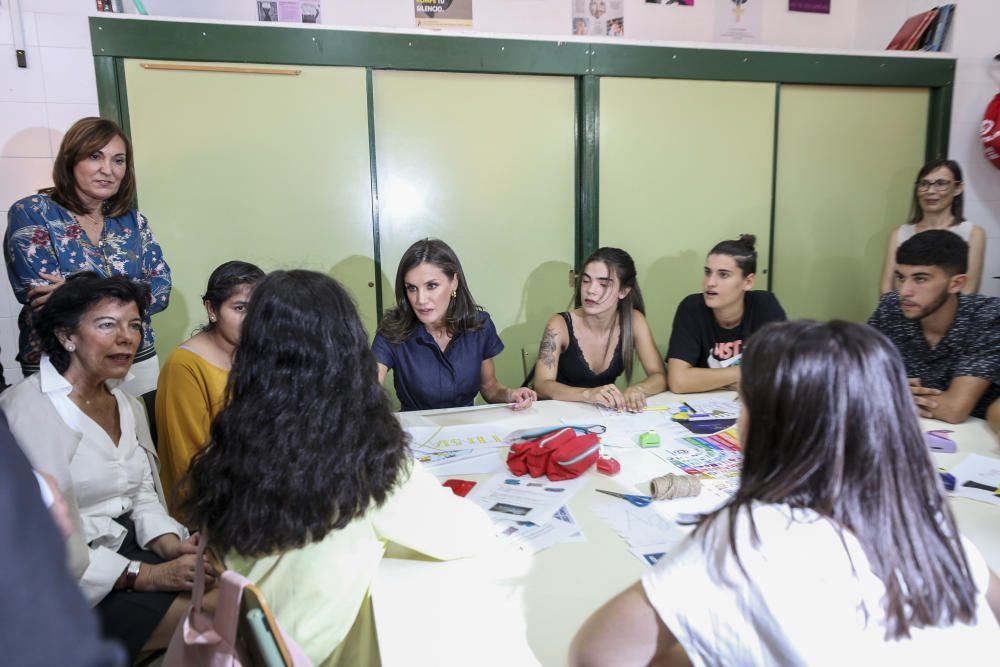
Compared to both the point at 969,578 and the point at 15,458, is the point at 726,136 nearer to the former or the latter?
the point at 969,578

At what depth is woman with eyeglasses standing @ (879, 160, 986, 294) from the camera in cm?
310

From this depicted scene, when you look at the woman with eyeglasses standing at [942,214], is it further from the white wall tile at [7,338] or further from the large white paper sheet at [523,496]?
the white wall tile at [7,338]

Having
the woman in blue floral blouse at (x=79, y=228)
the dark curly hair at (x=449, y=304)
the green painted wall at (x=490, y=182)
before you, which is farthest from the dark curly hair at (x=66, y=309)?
the green painted wall at (x=490, y=182)

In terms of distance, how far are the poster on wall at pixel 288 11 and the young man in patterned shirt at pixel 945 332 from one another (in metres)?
2.82

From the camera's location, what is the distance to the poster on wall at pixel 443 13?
3.39 meters

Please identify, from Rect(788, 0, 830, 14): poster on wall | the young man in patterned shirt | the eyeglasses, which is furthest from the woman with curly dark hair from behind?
Rect(788, 0, 830, 14): poster on wall

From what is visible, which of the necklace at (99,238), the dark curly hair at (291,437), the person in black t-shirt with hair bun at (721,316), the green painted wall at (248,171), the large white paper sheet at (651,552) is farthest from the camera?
the green painted wall at (248,171)

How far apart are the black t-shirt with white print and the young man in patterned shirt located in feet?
1.52

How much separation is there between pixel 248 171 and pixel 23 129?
0.94 m

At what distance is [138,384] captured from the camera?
2412 millimetres

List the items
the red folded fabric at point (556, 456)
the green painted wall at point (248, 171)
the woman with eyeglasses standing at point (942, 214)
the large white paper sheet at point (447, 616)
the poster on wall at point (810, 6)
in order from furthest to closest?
the poster on wall at point (810, 6) → the woman with eyeglasses standing at point (942, 214) → the green painted wall at point (248, 171) → the red folded fabric at point (556, 456) → the large white paper sheet at point (447, 616)

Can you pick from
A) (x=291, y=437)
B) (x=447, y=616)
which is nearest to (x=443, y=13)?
(x=291, y=437)

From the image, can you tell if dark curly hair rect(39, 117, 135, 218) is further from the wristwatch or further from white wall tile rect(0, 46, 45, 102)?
the wristwatch

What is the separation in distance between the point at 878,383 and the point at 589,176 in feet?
9.30
